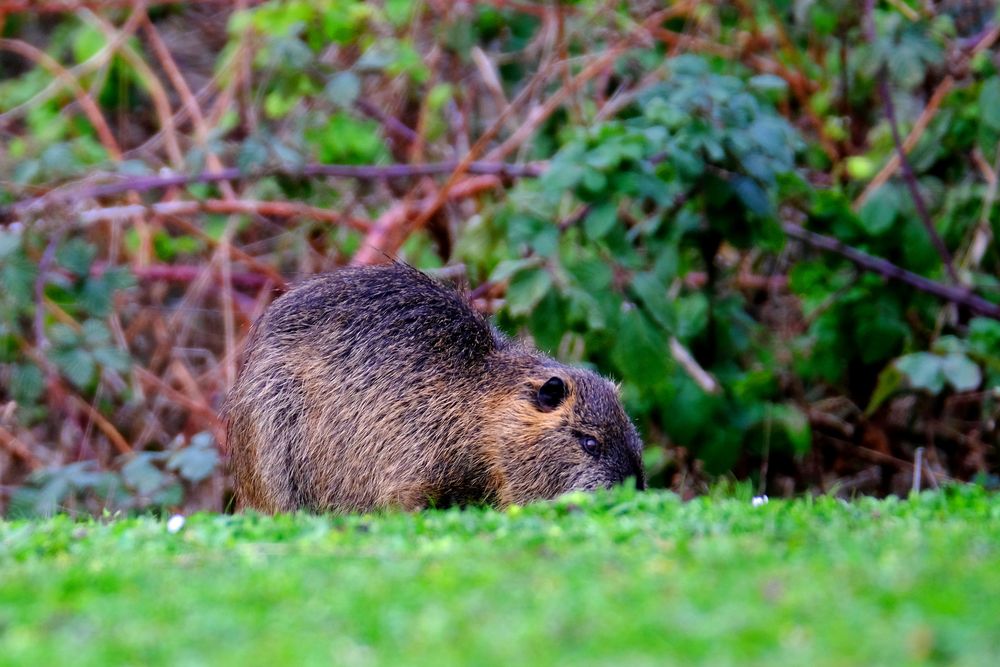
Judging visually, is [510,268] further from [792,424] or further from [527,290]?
[792,424]

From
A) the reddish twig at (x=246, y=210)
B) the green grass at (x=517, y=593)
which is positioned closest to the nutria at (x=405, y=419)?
the green grass at (x=517, y=593)

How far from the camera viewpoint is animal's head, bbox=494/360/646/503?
5234 millimetres

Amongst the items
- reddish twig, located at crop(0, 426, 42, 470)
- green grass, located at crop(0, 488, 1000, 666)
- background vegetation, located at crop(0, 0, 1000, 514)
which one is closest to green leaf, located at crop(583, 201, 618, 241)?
background vegetation, located at crop(0, 0, 1000, 514)

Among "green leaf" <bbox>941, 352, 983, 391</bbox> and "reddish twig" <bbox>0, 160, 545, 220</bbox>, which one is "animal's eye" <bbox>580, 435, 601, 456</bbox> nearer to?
"green leaf" <bbox>941, 352, 983, 391</bbox>

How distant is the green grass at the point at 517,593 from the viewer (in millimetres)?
2373

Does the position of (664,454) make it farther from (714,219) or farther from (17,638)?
(17,638)

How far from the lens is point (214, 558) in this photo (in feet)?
11.1

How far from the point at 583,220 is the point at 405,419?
4.71 ft

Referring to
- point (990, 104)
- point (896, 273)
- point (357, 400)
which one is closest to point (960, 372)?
point (896, 273)

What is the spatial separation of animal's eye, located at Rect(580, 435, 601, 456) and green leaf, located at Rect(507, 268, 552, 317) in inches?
31.3

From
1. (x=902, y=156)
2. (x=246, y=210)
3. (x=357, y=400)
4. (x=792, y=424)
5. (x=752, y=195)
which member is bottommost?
(x=792, y=424)

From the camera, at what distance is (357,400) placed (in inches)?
207

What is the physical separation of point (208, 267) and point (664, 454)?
322 cm

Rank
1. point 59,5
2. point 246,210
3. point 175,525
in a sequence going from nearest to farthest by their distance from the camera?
point 175,525
point 246,210
point 59,5
